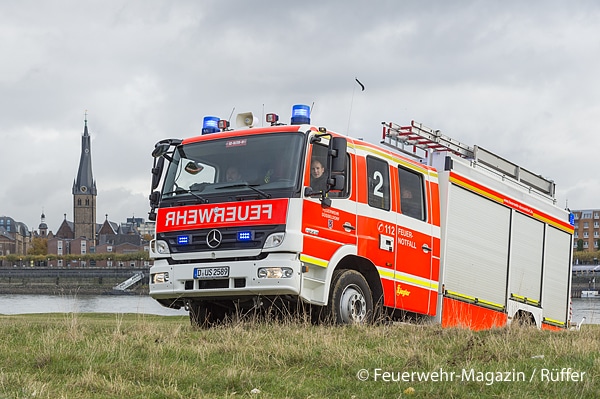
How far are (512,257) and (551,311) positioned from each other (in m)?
1.92

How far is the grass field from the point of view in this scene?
246 inches

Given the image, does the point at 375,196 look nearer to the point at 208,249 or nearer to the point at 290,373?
the point at 208,249

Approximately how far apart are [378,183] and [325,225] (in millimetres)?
1355

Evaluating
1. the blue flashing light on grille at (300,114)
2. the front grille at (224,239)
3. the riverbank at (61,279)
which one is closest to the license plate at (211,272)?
the front grille at (224,239)

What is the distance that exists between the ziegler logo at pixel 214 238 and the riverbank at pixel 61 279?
414 ft

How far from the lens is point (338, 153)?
10344 mm

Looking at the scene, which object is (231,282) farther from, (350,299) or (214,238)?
(350,299)

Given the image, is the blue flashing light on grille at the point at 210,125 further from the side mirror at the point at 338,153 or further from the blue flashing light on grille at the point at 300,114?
the side mirror at the point at 338,153

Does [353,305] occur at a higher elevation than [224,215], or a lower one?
lower

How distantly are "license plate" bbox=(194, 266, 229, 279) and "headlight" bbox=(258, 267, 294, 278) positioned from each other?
460mm

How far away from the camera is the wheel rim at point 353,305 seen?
1092 centimetres

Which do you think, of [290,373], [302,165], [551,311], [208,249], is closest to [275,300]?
[208,249]

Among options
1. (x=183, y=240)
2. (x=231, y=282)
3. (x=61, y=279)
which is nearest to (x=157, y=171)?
(x=183, y=240)

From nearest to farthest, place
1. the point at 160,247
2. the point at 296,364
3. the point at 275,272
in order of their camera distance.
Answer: the point at 296,364, the point at 275,272, the point at 160,247
